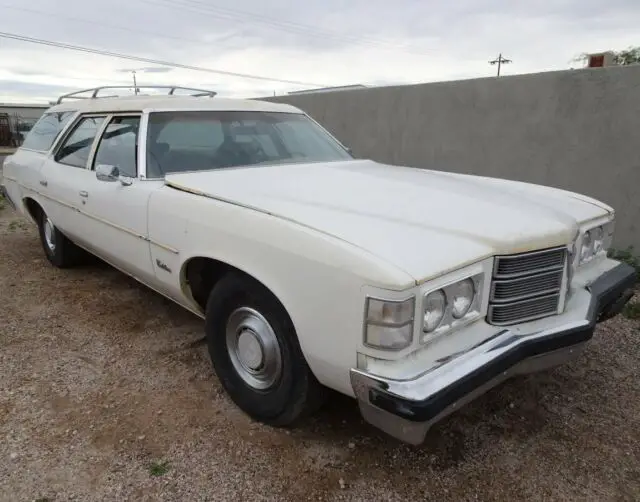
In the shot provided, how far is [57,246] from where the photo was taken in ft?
16.2

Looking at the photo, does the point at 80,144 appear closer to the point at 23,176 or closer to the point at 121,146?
the point at 121,146

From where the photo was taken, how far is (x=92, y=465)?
234 cm

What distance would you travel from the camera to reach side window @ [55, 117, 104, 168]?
4.06 m

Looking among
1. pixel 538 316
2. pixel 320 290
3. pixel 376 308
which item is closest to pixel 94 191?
pixel 320 290

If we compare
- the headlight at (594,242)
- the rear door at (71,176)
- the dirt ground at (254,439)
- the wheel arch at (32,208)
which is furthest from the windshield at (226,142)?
the wheel arch at (32,208)

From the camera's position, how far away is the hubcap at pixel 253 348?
2412 mm

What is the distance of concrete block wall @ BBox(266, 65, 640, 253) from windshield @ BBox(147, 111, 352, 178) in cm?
281

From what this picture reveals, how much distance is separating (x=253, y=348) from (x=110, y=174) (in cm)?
152

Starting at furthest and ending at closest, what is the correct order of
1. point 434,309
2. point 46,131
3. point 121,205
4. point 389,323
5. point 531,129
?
point 531,129 < point 46,131 < point 121,205 < point 434,309 < point 389,323

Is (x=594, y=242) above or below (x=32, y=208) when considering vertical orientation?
above

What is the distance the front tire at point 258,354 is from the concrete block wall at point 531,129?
4.34 meters

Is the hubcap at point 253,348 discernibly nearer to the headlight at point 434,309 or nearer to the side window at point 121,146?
the headlight at point 434,309

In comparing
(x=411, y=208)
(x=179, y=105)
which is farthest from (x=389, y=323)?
(x=179, y=105)

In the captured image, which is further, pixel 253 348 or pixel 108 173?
pixel 108 173
